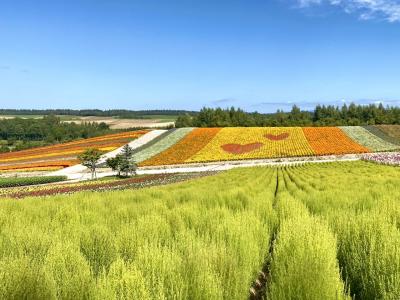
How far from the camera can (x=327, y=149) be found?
59281mm

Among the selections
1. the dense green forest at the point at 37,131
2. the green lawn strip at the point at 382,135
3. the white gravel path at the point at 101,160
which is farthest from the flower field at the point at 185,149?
the dense green forest at the point at 37,131

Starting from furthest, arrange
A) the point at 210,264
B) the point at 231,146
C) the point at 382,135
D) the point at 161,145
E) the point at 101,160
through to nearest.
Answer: the point at 161,145 < the point at 382,135 < the point at 231,146 < the point at 101,160 < the point at 210,264

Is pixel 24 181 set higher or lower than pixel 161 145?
lower

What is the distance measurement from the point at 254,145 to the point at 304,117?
49.5 metres

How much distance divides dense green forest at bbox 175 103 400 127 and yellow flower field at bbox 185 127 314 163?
2706cm

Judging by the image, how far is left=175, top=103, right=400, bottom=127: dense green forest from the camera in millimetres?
102312

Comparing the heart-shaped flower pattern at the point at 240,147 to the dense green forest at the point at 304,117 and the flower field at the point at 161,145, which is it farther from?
the dense green forest at the point at 304,117

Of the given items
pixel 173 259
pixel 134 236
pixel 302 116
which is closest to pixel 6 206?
pixel 134 236

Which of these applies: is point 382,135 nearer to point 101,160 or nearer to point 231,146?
point 231,146

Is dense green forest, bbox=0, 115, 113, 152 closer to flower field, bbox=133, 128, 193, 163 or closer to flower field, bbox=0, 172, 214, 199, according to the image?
flower field, bbox=133, 128, 193, 163

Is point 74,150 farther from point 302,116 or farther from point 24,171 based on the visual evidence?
point 302,116

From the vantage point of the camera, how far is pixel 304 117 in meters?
110

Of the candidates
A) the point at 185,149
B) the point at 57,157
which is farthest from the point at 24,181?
the point at 185,149

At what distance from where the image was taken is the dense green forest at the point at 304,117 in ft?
336
